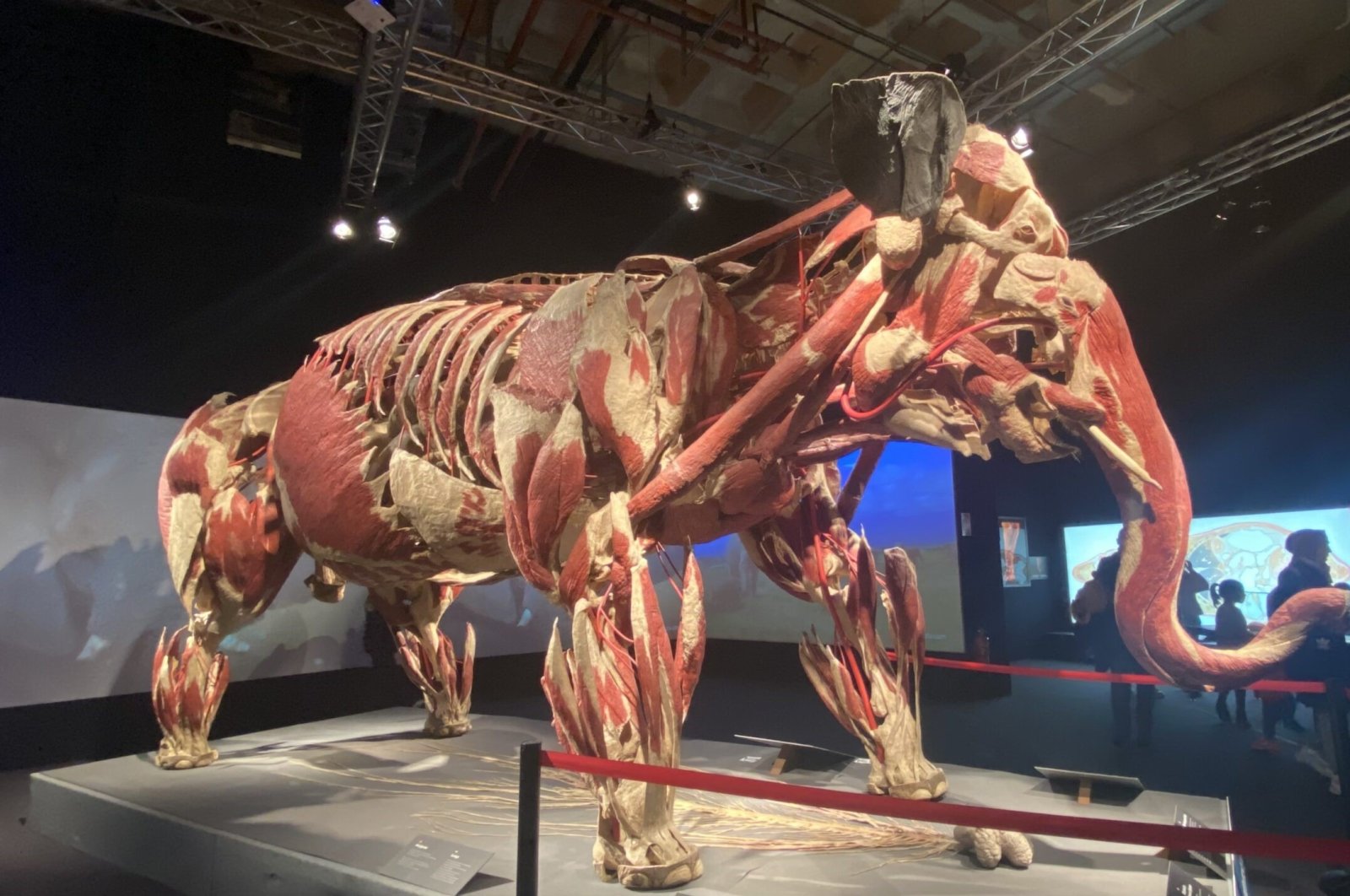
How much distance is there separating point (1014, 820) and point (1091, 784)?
→ 2121 millimetres

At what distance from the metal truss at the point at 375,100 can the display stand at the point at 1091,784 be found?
454cm

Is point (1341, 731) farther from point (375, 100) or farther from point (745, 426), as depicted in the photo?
point (375, 100)

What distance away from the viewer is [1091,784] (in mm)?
3207

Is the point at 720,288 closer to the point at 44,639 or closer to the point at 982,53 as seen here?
the point at 982,53

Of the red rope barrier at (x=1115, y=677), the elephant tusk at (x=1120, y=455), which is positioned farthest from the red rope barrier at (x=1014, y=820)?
the elephant tusk at (x=1120, y=455)

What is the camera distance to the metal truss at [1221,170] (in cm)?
435

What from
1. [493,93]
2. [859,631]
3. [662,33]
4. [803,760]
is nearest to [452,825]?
[803,760]

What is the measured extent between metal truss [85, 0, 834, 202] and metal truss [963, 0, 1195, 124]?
4.56 ft

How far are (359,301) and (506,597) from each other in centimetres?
273

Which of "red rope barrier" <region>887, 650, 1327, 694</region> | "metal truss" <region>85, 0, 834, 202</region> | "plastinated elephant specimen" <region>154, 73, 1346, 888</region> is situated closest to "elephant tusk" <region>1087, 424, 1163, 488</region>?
"plastinated elephant specimen" <region>154, 73, 1346, 888</region>

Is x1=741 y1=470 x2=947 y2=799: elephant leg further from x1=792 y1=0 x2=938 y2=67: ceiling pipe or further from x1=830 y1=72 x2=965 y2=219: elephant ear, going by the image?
x1=792 y1=0 x2=938 y2=67: ceiling pipe

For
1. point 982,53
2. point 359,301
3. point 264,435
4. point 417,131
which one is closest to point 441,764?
point 264,435

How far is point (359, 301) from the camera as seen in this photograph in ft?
19.7

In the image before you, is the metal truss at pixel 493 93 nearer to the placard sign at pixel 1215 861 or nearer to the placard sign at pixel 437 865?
the placard sign at pixel 437 865
